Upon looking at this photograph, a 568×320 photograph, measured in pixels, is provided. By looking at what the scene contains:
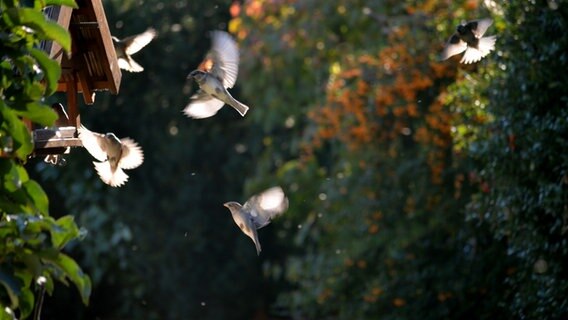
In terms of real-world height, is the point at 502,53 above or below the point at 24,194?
below

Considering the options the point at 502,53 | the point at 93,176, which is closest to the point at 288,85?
the point at 93,176

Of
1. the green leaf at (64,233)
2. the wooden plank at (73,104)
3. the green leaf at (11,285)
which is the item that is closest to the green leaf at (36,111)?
the green leaf at (64,233)

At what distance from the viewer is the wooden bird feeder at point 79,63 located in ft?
11.7

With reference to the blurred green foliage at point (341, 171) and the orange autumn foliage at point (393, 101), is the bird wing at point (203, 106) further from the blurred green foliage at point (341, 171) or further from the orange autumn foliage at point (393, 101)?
the orange autumn foliage at point (393, 101)

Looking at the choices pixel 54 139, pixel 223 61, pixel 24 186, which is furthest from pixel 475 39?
pixel 24 186

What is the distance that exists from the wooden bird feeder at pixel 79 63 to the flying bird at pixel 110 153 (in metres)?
0.09

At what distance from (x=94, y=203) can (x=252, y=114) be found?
2086 millimetres

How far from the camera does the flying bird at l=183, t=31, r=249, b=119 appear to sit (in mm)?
4289

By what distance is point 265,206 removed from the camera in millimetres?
4582

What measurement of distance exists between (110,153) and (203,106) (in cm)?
72

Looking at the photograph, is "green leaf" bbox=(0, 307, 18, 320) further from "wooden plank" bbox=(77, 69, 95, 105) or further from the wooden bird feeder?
"wooden plank" bbox=(77, 69, 95, 105)

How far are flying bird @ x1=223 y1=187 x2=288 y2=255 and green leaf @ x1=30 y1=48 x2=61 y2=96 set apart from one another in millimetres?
1889

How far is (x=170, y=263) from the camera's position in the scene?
422 inches

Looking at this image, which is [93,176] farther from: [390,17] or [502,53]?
[502,53]
